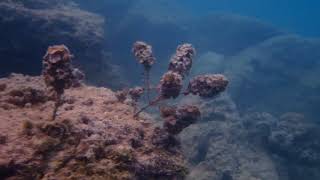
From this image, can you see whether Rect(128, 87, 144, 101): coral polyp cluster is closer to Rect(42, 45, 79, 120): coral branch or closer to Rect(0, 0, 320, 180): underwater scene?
Rect(0, 0, 320, 180): underwater scene

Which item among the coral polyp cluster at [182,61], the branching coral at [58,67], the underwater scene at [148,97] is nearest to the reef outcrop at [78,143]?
the underwater scene at [148,97]

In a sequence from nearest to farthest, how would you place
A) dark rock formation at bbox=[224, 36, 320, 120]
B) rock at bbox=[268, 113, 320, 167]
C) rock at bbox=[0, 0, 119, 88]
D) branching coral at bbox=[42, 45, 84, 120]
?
1. branching coral at bbox=[42, 45, 84, 120]
2. rock at bbox=[0, 0, 119, 88]
3. rock at bbox=[268, 113, 320, 167]
4. dark rock formation at bbox=[224, 36, 320, 120]

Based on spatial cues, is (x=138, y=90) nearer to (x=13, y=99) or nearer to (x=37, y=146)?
(x=13, y=99)

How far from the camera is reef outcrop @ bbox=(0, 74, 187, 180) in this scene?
327cm

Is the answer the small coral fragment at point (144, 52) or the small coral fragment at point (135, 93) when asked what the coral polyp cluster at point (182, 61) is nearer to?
the small coral fragment at point (144, 52)

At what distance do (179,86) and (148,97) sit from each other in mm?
902

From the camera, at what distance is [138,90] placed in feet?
18.8

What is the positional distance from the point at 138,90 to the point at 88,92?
78 cm

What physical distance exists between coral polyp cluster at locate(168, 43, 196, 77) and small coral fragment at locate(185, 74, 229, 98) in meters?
0.28

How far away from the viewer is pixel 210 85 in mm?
4539

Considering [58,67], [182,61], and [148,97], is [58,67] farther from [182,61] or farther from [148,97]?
[182,61]

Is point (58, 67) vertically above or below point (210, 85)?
below

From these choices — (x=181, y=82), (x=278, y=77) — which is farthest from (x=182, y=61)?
(x=278, y=77)

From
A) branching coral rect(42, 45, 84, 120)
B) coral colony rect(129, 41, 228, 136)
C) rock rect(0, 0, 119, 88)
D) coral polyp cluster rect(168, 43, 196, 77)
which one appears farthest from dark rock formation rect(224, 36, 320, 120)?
branching coral rect(42, 45, 84, 120)
